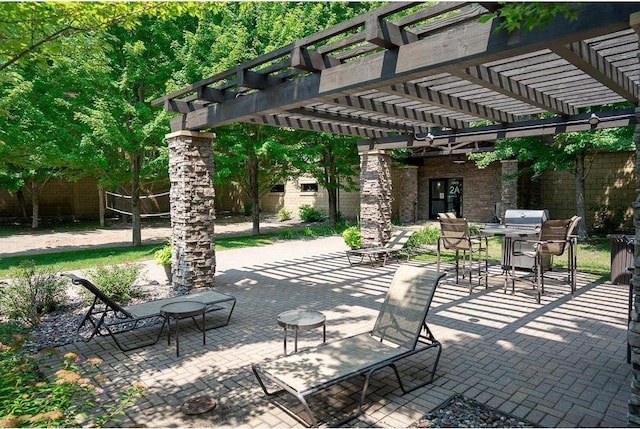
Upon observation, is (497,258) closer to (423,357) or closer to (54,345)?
(423,357)

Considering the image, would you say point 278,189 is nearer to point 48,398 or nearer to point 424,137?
point 424,137

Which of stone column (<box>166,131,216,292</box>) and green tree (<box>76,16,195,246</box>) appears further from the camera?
green tree (<box>76,16,195,246</box>)

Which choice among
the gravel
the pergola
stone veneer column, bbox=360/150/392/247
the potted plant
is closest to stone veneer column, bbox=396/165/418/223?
stone veneer column, bbox=360/150/392/247

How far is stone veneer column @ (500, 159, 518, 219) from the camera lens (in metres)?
16.6

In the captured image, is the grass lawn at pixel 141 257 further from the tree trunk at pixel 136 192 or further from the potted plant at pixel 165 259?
the potted plant at pixel 165 259

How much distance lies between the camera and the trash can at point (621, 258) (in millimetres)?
7625

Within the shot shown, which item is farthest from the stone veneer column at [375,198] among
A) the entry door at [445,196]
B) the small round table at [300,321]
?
the entry door at [445,196]

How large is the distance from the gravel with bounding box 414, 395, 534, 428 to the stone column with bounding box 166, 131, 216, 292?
213 inches

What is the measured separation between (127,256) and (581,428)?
11.8 m

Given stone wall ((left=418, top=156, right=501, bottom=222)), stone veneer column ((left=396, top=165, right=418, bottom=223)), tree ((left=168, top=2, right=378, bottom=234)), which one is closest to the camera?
tree ((left=168, top=2, right=378, bottom=234))

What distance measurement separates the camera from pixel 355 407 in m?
3.59

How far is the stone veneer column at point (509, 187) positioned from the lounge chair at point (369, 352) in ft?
45.6

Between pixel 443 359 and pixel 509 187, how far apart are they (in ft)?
47.5

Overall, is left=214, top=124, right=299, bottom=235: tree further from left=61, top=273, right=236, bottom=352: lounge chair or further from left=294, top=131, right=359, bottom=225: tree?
left=61, top=273, right=236, bottom=352: lounge chair
